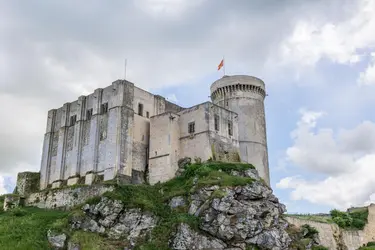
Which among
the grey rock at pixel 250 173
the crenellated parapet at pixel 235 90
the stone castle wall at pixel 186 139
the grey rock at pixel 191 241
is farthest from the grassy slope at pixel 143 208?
the crenellated parapet at pixel 235 90

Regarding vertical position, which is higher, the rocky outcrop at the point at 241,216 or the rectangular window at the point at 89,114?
the rectangular window at the point at 89,114

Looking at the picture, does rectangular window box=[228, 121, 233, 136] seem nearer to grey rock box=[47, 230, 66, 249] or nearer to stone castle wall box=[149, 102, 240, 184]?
stone castle wall box=[149, 102, 240, 184]

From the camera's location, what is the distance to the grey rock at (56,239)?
36.7 m

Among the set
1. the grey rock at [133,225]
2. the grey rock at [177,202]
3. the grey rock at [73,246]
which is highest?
the grey rock at [177,202]

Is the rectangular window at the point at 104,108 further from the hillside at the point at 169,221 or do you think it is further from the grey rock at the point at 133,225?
the grey rock at the point at 133,225

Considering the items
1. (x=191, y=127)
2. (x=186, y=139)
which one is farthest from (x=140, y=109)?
(x=186, y=139)

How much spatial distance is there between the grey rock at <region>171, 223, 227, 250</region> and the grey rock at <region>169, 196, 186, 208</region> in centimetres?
307

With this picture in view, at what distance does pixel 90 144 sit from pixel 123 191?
433 inches

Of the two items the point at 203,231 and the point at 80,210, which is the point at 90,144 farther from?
the point at 203,231

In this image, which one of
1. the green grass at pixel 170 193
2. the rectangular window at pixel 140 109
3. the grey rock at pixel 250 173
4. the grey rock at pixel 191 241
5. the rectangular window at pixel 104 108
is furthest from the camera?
the rectangular window at pixel 140 109

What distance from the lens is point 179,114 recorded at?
164ft

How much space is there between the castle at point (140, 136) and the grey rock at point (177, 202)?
16.6ft

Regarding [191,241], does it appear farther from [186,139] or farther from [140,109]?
[140,109]

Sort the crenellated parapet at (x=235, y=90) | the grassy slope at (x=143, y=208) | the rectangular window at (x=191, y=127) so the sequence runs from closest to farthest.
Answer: the grassy slope at (x=143, y=208)
the rectangular window at (x=191, y=127)
the crenellated parapet at (x=235, y=90)
